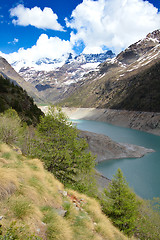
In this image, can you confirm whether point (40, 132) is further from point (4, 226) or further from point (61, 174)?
point (4, 226)

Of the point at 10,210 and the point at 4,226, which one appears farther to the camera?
the point at 10,210

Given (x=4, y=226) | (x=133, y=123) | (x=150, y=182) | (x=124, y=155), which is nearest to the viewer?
(x=4, y=226)

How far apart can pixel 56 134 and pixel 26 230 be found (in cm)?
1365

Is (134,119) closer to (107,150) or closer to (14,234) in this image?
(107,150)

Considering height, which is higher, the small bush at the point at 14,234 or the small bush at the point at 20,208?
the small bush at the point at 14,234

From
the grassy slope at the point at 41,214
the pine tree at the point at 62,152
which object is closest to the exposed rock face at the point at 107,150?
the pine tree at the point at 62,152

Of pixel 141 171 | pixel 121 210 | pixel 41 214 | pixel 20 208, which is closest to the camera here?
pixel 20 208

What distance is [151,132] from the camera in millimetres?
108375

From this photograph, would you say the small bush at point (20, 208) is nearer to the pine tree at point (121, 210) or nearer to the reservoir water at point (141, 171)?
the pine tree at point (121, 210)

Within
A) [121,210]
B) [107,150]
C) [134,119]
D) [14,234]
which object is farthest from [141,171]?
[134,119]

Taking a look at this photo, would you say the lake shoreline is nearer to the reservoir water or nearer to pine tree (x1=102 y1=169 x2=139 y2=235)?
the reservoir water

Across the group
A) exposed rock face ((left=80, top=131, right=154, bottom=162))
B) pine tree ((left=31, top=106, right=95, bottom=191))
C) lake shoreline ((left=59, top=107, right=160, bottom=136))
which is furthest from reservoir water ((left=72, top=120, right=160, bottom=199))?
lake shoreline ((left=59, top=107, right=160, bottom=136))

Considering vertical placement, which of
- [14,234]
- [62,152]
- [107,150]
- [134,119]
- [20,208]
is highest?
[134,119]

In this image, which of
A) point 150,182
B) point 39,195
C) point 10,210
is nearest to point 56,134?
point 39,195
